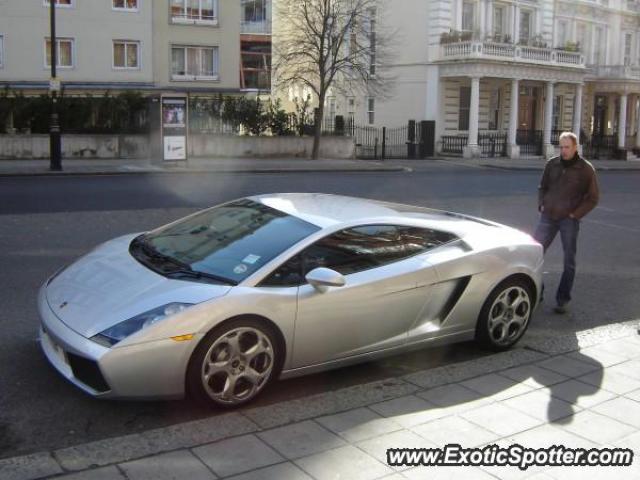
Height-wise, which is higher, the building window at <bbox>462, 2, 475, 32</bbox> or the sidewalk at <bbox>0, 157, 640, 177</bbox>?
the building window at <bbox>462, 2, 475, 32</bbox>

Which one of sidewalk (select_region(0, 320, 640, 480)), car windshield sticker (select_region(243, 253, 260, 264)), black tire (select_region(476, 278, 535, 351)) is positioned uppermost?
car windshield sticker (select_region(243, 253, 260, 264))

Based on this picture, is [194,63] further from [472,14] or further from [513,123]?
[513,123]

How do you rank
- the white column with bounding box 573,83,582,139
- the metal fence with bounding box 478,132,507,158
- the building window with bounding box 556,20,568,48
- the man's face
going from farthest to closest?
the building window with bounding box 556,20,568,48 → the white column with bounding box 573,83,582,139 → the metal fence with bounding box 478,132,507,158 → the man's face

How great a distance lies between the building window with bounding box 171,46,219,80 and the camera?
39.6 metres

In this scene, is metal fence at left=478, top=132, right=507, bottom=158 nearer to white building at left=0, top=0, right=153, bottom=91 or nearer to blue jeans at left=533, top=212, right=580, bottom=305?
white building at left=0, top=0, right=153, bottom=91

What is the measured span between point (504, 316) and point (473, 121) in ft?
108

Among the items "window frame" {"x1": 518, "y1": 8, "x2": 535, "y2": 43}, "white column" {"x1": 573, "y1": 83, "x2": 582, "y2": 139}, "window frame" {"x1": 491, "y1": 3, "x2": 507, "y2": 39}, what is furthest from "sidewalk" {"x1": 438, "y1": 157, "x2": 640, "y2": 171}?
"window frame" {"x1": 518, "y1": 8, "x2": 535, "y2": 43}

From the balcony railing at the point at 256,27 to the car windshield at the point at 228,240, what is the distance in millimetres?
39402

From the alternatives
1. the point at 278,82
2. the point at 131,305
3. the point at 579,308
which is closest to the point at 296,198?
the point at 131,305

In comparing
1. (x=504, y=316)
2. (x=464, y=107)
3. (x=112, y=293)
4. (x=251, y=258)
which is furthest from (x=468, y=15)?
(x=112, y=293)

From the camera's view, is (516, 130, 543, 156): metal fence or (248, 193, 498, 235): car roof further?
(516, 130, 543, 156): metal fence

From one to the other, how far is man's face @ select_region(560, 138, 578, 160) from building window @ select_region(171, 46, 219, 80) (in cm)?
3455

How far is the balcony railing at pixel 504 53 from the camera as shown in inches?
1455

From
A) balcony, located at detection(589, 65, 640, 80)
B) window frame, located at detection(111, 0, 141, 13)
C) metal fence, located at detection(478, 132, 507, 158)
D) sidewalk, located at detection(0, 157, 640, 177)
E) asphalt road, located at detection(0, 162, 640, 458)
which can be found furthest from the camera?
balcony, located at detection(589, 65, 640, 80)
